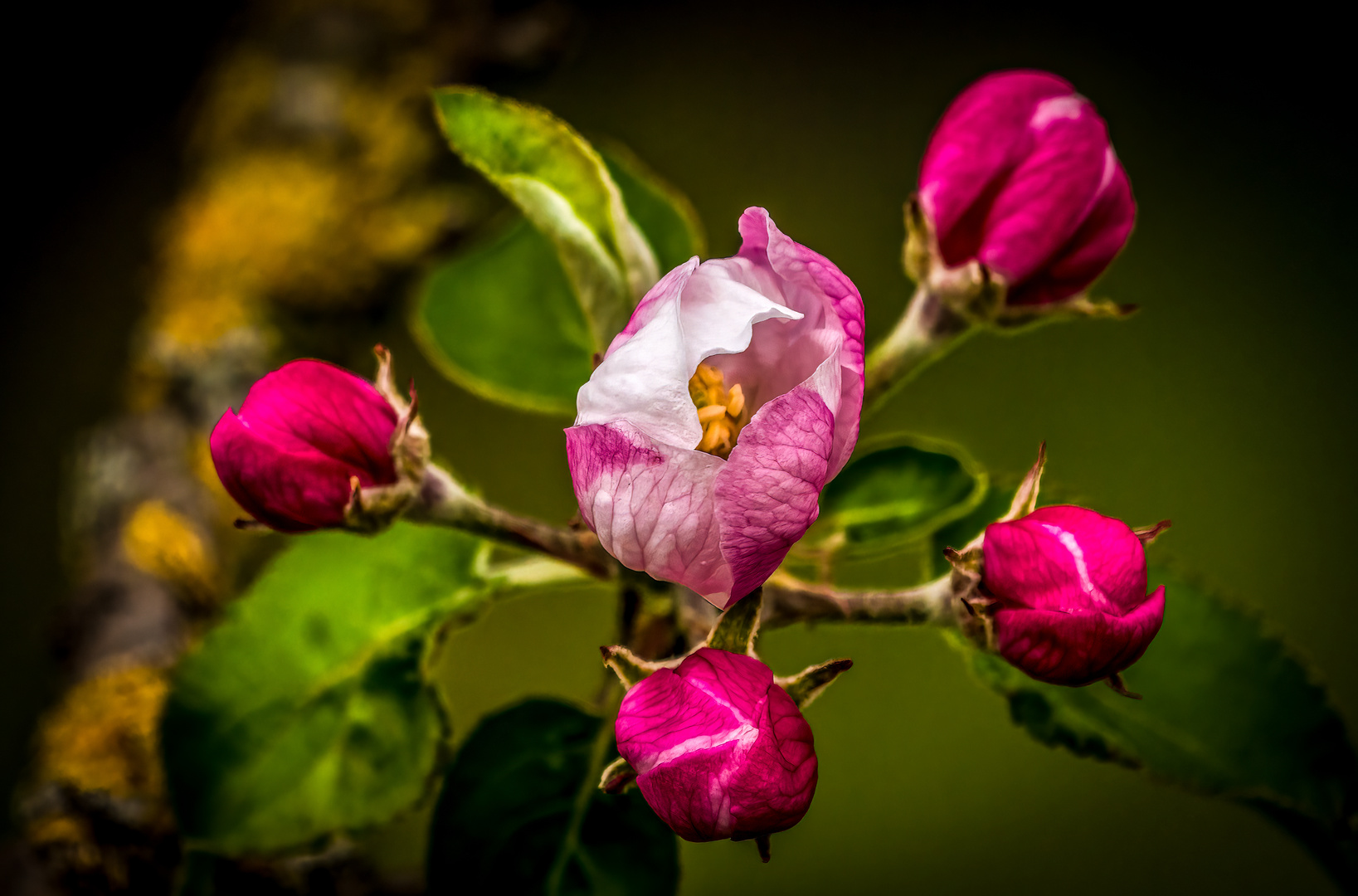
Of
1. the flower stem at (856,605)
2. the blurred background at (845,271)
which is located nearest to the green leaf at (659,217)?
the flower stem at (856,605)

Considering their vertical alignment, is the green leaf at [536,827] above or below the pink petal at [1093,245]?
below

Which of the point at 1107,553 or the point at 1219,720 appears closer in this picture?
the point at 1107,553

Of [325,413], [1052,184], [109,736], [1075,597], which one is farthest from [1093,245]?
[109,736]

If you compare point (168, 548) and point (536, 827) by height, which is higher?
point (536, 827)

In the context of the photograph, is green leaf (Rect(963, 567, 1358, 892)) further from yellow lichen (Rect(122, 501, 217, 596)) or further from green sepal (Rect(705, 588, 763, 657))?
yellow lichen (Rect(122, 501, 217, 596))

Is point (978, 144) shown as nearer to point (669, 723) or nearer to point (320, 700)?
point (669, 723)

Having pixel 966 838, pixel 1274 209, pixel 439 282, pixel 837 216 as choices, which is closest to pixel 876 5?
pixel 837 216

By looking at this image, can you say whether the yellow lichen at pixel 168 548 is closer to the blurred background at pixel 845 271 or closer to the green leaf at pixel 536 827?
the blurred background at pixel 845 271
